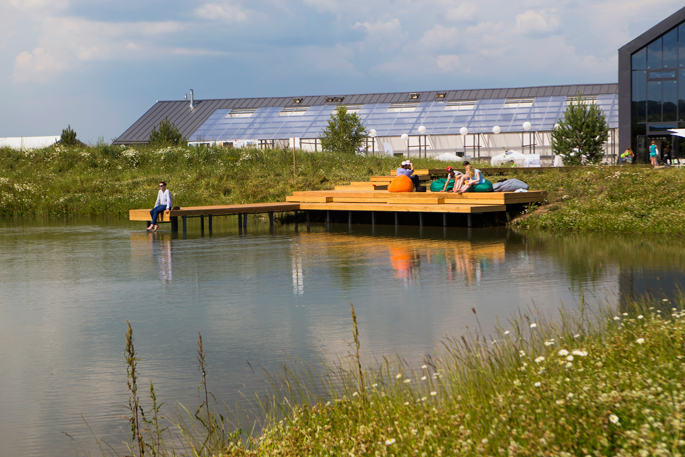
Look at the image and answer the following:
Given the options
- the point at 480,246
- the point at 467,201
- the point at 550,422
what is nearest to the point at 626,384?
the point at 550,422

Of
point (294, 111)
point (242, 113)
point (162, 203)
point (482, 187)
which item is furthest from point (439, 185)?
point (242, 113)

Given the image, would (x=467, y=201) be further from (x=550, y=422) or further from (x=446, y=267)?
(x=550, y=422)

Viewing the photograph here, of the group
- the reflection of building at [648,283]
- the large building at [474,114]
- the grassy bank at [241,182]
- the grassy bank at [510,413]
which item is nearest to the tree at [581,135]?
the large building at [474,114]

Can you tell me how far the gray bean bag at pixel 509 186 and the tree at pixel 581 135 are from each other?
48.4 ft

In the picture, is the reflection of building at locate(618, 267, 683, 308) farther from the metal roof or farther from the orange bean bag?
the metal roof

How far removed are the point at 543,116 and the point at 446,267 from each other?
37745 millimetres

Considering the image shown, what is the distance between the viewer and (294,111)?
53.8 meters

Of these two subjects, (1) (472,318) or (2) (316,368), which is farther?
(1) (472,318)

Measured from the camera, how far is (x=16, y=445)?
4.17 meters

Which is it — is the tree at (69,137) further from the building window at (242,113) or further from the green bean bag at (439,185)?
the green bean bag at (439,185)

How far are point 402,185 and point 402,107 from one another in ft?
112

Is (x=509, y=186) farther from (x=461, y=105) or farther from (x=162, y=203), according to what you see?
(x=461, y=105)

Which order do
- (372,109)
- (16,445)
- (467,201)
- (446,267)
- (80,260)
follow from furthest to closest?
(372,109)
(467,201)
(80,260)
(446,267)
(16,445)

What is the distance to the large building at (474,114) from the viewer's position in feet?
112
